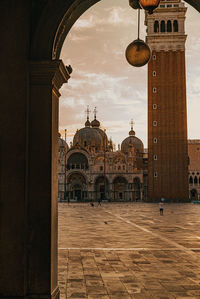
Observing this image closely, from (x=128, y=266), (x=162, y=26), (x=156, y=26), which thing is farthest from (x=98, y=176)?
(x=128, y=266)

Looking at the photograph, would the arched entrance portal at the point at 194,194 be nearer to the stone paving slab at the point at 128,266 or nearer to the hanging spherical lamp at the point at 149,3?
the stone paving slab at the point at 128,266

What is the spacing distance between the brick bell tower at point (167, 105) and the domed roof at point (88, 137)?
18249mm

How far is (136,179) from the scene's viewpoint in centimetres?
5919

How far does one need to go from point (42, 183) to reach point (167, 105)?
47.9 m

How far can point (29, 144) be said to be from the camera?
4.76 m

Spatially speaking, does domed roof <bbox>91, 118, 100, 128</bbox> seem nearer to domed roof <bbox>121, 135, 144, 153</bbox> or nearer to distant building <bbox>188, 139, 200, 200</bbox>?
domed roof <bbox>121, 135, 144, 153</bbox>

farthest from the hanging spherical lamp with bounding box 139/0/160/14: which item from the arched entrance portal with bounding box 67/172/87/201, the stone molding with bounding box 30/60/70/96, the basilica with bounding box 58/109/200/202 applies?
the arched entrance portal with bounding box 67/172/87/201

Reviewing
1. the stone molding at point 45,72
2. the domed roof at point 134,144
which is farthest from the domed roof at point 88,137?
the stone molding at point 45,72

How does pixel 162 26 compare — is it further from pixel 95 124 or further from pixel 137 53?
pixel 137 53

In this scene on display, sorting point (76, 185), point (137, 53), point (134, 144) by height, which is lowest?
point (76, 185)

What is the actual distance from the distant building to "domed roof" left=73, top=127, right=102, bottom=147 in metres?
18.2

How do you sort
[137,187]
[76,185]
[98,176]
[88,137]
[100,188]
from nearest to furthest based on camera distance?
[98,176] → [100,188] → [76,185] → [137,187] → [88,137]

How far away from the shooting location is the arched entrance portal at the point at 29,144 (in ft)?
15.0

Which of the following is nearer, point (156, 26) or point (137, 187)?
point (156, 26)
